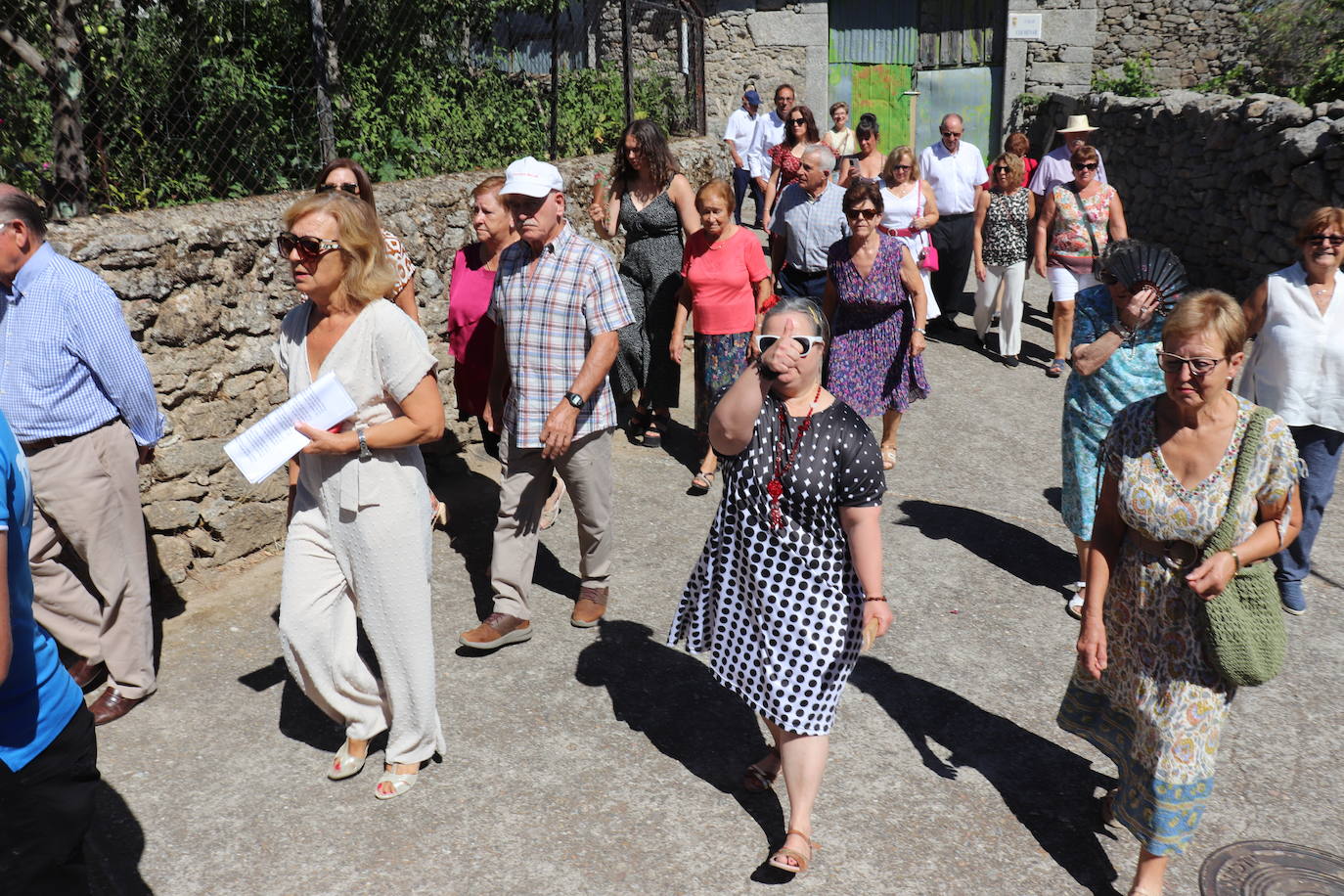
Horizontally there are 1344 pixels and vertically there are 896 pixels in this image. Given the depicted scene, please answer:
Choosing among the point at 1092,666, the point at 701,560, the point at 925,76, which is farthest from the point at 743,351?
the point at 925,76

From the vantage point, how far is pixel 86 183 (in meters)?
5.24

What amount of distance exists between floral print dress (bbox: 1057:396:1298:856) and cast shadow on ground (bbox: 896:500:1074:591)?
6.93 ft

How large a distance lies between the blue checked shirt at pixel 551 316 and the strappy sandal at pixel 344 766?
1.35 metres

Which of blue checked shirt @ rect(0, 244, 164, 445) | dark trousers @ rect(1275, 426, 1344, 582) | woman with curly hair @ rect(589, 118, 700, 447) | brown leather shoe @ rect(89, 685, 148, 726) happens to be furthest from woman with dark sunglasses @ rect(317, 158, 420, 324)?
dark trousers @ rect(1275, 426, 1344, 582)

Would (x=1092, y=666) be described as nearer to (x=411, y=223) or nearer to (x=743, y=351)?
(x=743, y=351)

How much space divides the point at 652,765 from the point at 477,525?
238 cm

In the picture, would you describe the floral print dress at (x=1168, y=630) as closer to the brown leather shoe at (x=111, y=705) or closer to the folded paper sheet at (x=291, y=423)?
the folded paper sheet at (x=291, y=423)

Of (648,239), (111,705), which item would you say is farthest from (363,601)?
(648,239)

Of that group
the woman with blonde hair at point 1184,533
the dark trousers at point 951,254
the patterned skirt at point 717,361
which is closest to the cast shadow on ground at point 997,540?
the patterned skirt at point 717,361

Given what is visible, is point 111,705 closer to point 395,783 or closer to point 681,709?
point 395,783

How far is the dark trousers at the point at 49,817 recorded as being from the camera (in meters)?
2.45

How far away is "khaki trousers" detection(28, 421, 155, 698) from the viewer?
402 cm

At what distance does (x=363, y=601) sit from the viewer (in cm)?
360

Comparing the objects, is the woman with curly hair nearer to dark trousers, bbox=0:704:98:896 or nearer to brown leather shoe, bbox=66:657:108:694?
brown leather shoe, bbox=66:657:108:694
